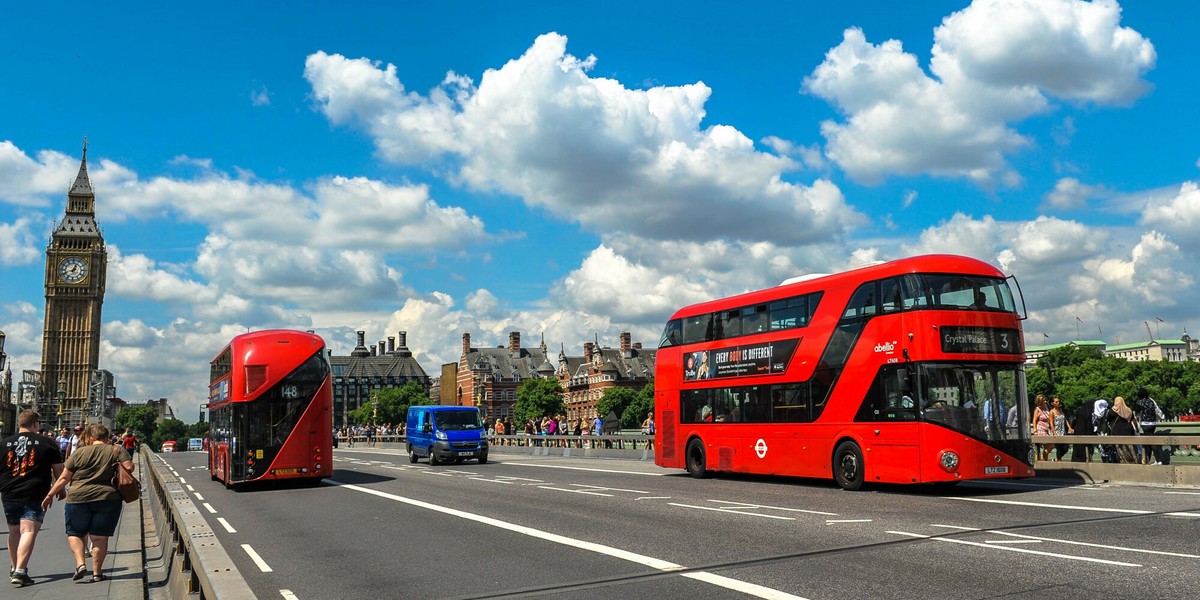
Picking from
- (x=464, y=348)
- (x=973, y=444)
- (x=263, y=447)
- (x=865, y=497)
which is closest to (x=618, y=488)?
(x=865, y=497)

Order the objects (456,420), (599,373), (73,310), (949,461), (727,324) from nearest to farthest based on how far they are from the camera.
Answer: (949,461)
(727,324)
(456,420)
(599,373)
(73,310)

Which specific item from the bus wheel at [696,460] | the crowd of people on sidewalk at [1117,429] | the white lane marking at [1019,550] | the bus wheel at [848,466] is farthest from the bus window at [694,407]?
the white lane marking at [1019,550]

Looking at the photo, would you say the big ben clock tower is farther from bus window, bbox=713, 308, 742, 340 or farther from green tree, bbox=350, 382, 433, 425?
bus window, bbox=713, 308, 742, 340

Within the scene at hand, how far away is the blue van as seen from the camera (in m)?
34.8

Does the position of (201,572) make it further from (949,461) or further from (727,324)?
(727,324)

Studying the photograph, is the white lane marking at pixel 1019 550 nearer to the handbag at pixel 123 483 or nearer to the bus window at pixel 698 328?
the handbag at pixel 123 483

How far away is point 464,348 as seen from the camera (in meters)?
171

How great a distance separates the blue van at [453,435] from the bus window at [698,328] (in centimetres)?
1345

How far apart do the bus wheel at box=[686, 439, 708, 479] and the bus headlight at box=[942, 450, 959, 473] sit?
767cm

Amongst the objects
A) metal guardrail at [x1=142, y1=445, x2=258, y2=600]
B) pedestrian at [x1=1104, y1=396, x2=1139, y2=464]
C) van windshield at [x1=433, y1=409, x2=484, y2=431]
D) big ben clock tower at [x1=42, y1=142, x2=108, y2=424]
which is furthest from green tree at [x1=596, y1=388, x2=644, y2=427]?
metal guardrail at [x1=142, y1=445, x2=258, y2=600]

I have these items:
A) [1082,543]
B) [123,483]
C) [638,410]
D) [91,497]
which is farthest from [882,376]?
[638,410]

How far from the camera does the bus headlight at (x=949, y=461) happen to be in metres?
16.2

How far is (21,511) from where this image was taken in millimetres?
10250

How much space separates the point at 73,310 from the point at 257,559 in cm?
17047
